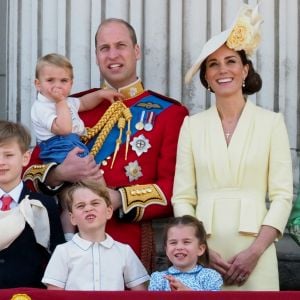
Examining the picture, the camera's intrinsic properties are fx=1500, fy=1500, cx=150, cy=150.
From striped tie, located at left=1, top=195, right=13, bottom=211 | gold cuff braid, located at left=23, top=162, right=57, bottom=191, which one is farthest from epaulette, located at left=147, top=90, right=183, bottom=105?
striped tie, located at left=1, top=195, right=13, bottom=211

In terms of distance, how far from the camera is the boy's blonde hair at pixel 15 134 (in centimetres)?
607

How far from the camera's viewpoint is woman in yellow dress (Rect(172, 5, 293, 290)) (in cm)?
604

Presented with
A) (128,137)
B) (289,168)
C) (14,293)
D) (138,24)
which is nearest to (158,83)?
(138,24)

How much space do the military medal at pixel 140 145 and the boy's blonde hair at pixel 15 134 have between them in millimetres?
578

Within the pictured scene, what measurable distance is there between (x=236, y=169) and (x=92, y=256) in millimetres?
710

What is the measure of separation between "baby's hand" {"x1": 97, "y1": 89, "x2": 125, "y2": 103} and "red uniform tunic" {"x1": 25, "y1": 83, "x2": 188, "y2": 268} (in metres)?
0.05

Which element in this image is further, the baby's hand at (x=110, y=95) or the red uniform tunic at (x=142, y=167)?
the baby's hand at (x=110, y=95)

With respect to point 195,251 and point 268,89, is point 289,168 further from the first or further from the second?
point 268,89

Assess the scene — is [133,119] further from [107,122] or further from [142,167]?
[142,167]

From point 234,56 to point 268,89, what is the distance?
3.21ft

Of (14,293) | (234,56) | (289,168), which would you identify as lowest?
(14,293)

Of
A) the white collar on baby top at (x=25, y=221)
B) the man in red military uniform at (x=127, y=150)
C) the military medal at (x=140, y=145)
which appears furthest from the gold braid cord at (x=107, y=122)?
the white collar on baby top at (x=25, y=221)

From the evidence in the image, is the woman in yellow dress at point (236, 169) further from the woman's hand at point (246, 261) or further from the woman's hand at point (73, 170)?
the woman's hand at point (73, 170)

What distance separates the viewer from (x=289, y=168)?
20.2ft
